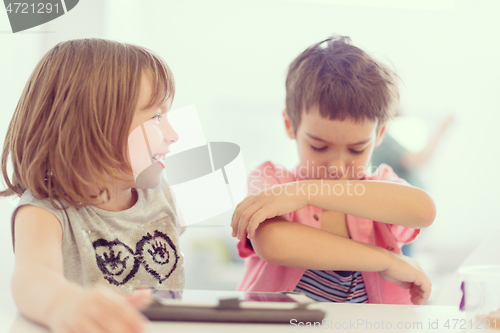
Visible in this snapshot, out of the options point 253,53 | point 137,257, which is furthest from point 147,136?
point 253,53

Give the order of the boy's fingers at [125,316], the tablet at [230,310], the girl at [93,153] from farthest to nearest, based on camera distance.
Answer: the girl at [93,153] < the tablet at [230,310] < the boy's fingers at [125,316]

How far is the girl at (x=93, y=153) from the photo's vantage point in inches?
21.1

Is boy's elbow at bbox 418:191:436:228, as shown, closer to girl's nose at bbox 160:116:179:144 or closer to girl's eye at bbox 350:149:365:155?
girl's eye at bbox 350:149:365:155

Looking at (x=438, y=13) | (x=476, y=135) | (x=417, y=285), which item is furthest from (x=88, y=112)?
(x=476, y=135)

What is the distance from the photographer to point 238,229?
562 mm

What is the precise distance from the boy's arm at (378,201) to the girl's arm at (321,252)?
5 cm

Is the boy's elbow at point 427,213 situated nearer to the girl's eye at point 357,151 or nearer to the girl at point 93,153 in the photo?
the girl's eye at point 357,151

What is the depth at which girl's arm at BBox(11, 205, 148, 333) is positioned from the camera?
27 cm

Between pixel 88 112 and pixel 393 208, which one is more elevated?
pixel 88 112

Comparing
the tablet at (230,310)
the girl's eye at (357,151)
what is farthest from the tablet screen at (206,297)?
the girl's eye at (357,151)

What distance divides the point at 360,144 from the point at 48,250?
49cm

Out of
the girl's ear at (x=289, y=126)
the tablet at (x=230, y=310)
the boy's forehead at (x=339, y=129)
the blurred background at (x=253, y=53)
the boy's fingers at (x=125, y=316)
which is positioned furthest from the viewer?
the blurred background at (x=253, y=53)

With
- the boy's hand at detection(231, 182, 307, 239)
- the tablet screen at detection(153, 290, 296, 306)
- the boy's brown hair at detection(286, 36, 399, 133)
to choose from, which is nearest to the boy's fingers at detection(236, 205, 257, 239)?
the boy's hand at detection(231, 182, 307, 239)

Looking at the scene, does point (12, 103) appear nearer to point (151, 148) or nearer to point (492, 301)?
point (151, 148)
